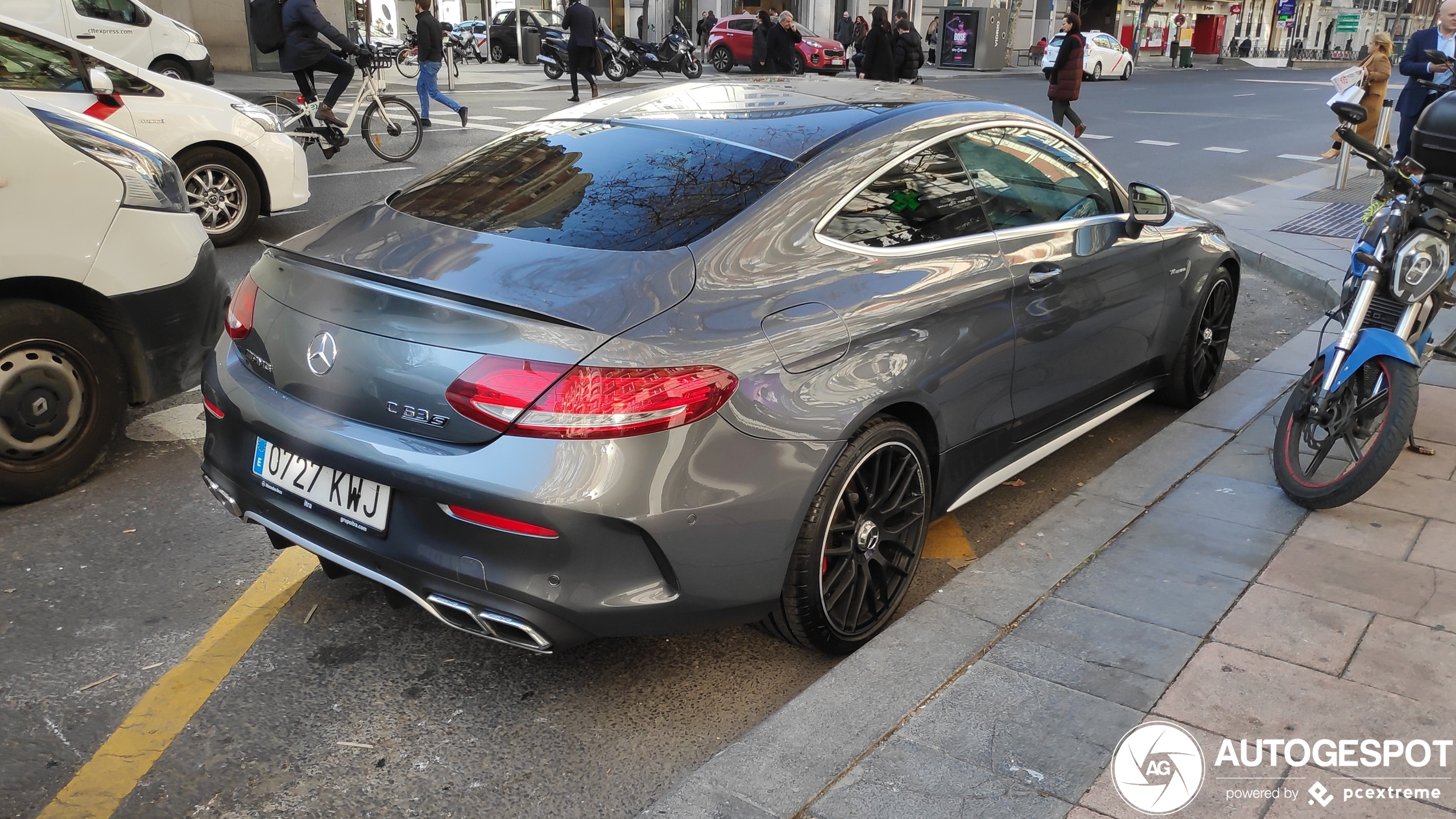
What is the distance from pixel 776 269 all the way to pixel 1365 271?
2.63 metres

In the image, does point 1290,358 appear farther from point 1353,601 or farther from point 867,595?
point 867,595

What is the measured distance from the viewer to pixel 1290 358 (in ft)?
20.3

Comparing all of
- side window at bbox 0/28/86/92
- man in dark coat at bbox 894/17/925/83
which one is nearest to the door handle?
side window at bbox 0/28/86/92

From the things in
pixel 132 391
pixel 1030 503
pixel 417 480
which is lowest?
pixel 1030 503

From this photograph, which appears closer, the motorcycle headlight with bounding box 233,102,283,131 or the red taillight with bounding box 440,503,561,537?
the red taillight with bounding box 440,503,561,537

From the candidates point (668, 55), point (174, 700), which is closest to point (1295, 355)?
point (174, 700)

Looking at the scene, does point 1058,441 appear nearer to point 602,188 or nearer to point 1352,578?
point 1352,578

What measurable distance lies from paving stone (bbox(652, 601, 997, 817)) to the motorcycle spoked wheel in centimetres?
164

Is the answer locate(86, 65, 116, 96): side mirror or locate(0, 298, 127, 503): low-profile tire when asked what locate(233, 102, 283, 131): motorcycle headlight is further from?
locate(0, 298, 127, 503): low-profile tire

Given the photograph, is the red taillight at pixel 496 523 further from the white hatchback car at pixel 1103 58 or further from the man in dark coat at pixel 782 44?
the white hatchback car at pixel 1103 58

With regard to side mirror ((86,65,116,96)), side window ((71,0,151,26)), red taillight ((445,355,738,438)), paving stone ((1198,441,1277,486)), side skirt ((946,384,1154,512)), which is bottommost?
paving stone ((1198,441,1277,486))

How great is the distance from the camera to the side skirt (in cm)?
381

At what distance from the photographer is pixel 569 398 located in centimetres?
254

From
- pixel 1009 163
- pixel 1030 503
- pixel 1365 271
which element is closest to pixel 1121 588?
pixel 1030 503
